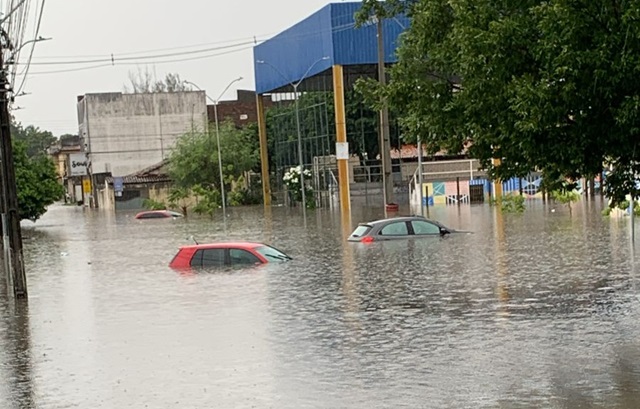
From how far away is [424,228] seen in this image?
126ft

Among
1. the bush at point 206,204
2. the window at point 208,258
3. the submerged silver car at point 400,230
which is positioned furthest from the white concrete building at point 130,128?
the window at point 208,258

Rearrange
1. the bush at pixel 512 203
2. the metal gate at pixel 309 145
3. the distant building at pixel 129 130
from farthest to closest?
the distant building at pixel 129 130
the metal gate at pixel 309 145
the bush at pixel 512 203

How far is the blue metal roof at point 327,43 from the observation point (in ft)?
218

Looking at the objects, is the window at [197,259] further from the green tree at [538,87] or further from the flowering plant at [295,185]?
the flowering plant at [295,185]

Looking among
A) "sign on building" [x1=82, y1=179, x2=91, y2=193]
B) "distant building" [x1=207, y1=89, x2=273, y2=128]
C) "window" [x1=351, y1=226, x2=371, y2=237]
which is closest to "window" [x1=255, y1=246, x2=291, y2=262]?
"window" [x1=351, y1=226, x2=371, y2=237]

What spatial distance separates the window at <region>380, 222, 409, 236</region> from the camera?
3753cm

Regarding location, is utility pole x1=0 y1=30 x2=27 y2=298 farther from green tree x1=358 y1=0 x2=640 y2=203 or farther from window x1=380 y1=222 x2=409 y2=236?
window x1=380 y1=222 x2=409 y2=236

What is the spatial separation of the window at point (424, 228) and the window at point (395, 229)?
1.35 feet

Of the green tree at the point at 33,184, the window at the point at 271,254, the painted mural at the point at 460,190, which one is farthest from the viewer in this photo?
the green tree at the point at 33,184

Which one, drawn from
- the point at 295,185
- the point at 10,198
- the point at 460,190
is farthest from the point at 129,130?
the point at 10,198

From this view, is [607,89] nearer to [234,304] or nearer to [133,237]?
[234,304]

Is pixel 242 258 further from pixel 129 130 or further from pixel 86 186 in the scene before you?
pixel 86 186

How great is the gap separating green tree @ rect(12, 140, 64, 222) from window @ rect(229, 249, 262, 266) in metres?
48.9

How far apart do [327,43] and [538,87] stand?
187 feet
